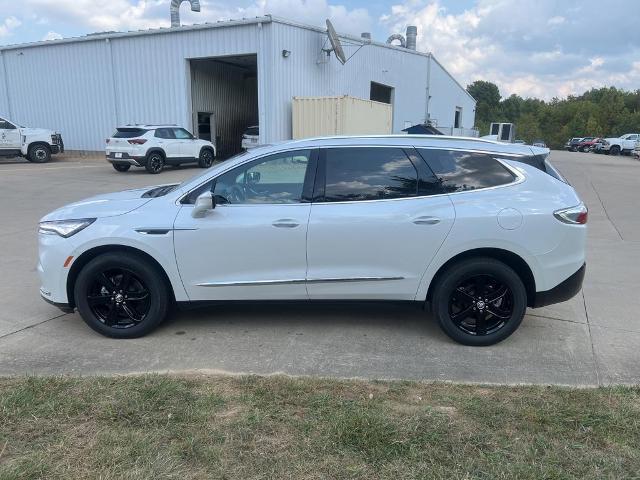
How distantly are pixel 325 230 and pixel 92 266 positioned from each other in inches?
77.1

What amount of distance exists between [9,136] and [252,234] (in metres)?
21.9

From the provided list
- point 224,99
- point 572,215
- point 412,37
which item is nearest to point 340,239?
point 572,215

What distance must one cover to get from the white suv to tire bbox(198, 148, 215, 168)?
16759 millimetres

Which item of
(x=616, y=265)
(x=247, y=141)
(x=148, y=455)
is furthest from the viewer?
(x=247, y=141)

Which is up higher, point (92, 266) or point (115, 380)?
point (92, 266)

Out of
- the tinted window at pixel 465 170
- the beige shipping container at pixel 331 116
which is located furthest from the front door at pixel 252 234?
the beige shipping container at pixel 331 116

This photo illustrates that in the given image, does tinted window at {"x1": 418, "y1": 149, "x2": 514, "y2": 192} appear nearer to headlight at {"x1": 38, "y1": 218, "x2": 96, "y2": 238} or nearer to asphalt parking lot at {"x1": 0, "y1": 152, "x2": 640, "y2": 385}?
asphalt parking lot at {"x1": 0, "y1": 152, "x2": 640, "y2": 385}

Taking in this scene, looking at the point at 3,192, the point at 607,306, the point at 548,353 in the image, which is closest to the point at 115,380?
the point at 548,353

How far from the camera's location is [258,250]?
4.29 meters

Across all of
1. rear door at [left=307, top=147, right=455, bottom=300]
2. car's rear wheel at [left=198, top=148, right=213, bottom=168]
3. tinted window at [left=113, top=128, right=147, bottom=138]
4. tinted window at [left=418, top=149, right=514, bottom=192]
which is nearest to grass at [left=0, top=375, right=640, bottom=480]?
rear door at [left=307, top=147, right=455, bottom=300]

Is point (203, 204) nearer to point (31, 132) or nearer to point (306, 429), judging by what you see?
point (306, 429)

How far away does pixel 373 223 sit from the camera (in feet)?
13.8

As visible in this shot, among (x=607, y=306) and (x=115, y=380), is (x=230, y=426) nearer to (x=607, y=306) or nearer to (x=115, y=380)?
(x=115, y=380)

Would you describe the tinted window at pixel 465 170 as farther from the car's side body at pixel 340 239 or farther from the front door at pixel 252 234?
the front door at pixel 252 234
